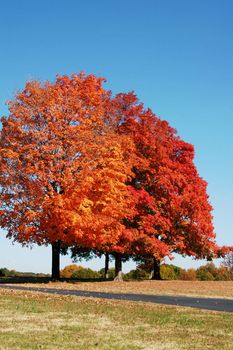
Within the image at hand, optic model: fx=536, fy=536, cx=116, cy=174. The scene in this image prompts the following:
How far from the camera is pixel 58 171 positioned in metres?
36.3

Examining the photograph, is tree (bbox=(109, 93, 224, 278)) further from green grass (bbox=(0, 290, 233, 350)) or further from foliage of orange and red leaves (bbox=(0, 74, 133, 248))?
green grass (bbox=(0, 290, 233, 350))

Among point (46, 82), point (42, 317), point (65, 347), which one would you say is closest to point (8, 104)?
point (46, 82)

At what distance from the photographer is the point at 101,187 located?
120ft

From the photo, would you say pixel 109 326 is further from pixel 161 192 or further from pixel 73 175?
pixel 161 192

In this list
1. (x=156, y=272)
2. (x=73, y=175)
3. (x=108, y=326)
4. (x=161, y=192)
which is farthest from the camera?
(x=156, y=272)

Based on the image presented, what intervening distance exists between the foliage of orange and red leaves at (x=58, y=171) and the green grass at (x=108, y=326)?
14.1 meters

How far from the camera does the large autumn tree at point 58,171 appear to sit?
35188 millimetres

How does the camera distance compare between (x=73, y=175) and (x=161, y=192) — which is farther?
(x=161, y=192)

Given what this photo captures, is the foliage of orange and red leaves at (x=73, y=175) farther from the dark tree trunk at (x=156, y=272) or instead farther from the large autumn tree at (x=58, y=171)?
the dark tree trunk at (x=156, y=272)

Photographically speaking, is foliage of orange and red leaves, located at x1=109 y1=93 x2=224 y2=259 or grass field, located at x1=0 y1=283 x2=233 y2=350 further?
foliage of orange and red leaves, located at x1=109 y1=93 x2=224 y2=259

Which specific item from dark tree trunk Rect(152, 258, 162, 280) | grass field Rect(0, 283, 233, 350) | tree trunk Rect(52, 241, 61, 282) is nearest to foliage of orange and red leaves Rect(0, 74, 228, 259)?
tree trunk Rect(52, 241, 61, 282)

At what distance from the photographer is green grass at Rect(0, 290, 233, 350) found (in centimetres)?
1250

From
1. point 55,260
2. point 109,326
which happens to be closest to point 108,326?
point 109,326

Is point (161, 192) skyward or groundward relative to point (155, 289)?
skyward
